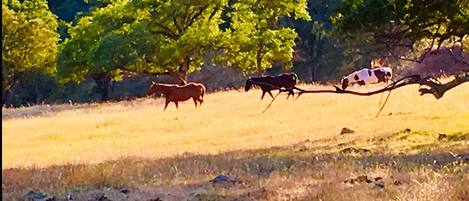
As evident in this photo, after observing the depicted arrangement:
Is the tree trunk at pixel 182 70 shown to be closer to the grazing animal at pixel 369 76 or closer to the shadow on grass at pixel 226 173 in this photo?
the grazing animal at pixel 369 76

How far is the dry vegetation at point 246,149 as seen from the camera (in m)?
8.43

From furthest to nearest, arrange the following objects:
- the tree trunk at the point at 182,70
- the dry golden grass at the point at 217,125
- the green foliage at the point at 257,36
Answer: the tree trunk at the point at 182,70, the green foliage at the point at 257,36, the dry golden grass at the point at 217,125

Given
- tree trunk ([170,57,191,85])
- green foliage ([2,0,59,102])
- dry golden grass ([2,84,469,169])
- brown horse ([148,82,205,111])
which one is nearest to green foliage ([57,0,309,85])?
tree trunk ([170,57,191,85])

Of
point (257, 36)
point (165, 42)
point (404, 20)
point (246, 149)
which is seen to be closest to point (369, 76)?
point (257, 36)

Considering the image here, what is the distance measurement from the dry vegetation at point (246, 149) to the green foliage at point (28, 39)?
12.5 meters

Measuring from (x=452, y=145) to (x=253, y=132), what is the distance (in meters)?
8.73

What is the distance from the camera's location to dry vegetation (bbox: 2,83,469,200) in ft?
27.7

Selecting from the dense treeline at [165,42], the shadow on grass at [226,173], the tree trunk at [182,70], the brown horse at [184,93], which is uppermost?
the dense treeline at [165,42]

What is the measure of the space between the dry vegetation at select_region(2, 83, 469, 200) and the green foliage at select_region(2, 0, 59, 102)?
493 inches

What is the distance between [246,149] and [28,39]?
35473 mm

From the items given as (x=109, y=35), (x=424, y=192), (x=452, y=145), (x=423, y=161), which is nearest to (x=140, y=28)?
(x=109, y=35)

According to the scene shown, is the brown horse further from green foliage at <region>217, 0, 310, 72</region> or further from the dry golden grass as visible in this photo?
green foliage at <region>217, 0, 310, 72</region>

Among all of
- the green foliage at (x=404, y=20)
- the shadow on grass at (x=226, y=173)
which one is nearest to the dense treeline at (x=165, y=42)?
the green foliage at (x=404, y=20)

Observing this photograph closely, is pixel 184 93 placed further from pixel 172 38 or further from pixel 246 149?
pixel 246 149
